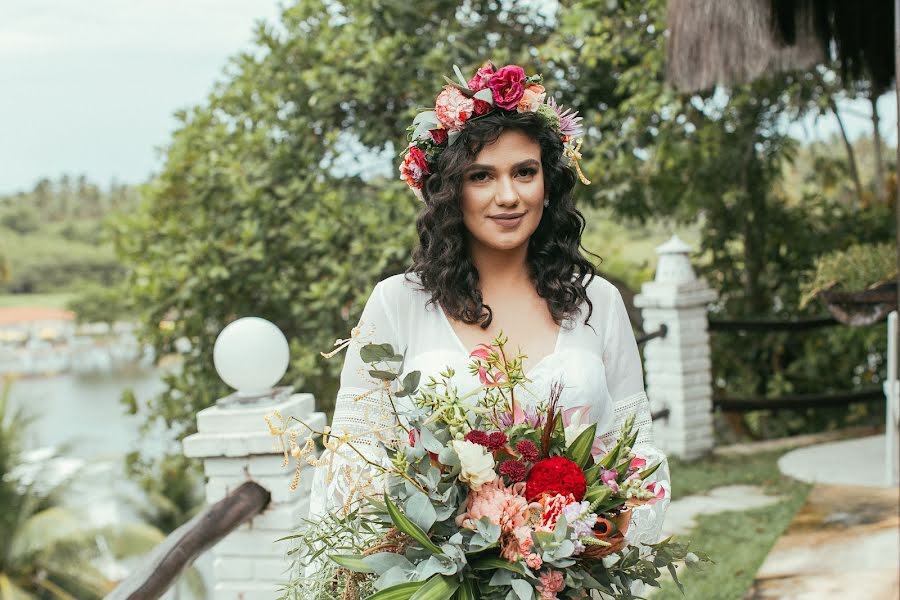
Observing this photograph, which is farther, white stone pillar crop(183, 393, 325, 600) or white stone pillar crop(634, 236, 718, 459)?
white stone pillar crop(634, 236, 718, 459)

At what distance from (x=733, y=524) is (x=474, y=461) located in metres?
3.55

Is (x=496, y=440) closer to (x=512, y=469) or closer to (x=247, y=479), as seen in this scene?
(x=512, y=469)

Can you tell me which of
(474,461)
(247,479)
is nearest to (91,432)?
(247,479)

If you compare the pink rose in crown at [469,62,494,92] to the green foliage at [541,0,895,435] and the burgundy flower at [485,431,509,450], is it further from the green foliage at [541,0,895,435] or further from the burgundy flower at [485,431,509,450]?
the green foliage at [541,0,895,435]

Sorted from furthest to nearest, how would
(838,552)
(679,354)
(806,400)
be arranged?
(806,400), (679,354), (838,552)

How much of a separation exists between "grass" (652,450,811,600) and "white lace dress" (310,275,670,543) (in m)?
1.42

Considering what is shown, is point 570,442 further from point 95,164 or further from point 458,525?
point 95,164

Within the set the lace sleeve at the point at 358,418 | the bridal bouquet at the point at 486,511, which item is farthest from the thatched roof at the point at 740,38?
the bridal bouquet at the point at 486,511

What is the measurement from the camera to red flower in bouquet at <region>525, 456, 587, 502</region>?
1356 millimetres

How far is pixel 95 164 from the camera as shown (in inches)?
2009

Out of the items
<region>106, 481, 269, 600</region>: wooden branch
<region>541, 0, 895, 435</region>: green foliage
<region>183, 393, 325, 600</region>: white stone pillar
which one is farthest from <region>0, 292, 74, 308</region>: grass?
<region>106, 481, 269, 600</region>: wooden branch

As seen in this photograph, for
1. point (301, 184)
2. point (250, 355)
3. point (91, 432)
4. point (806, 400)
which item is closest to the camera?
point (250, 355)

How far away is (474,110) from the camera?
187 centimetres

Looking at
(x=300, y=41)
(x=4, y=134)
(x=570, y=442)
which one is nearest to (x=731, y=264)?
(x=300, y=41)
